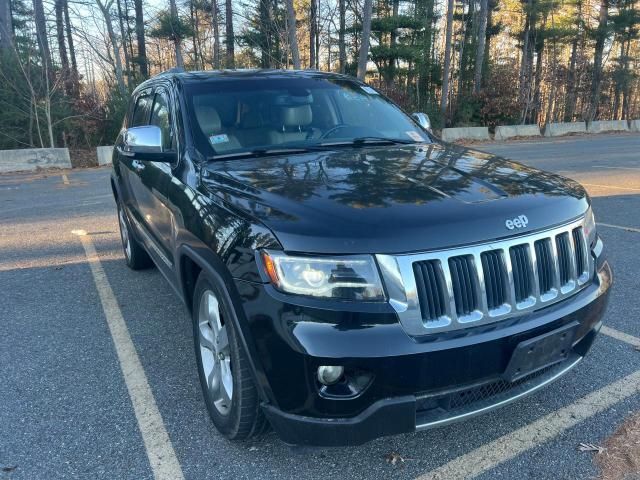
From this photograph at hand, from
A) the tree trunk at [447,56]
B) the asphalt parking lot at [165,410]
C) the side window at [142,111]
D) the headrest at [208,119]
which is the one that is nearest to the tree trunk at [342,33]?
the tree trunk at [447,56]

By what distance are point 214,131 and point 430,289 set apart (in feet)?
6.16

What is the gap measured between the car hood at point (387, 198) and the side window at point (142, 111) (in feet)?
6.00

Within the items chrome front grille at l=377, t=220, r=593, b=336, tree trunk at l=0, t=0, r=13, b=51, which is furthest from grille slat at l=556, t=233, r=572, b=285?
tree trunk at l=0, t=0, r=13, b=51

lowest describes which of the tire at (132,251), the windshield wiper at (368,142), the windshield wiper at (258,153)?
the tire at (132,251)

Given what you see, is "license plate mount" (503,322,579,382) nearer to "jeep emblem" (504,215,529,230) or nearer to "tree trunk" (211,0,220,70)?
"jeep emblem" (504,215,529,230)

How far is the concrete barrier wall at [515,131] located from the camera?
2431 cm

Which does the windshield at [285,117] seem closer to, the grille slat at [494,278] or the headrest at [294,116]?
the headrest at [294,116]

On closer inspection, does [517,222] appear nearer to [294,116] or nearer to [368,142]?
[368,142]

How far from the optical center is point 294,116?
11.8ft

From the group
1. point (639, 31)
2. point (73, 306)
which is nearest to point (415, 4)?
point (639, 31)

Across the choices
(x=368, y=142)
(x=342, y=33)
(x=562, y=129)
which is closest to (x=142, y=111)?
(x=368, y=142)

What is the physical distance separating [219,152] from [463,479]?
7.12 feet

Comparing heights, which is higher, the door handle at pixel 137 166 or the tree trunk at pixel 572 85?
the tree trunk at pixel 572 85

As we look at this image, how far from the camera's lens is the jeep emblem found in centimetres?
222
